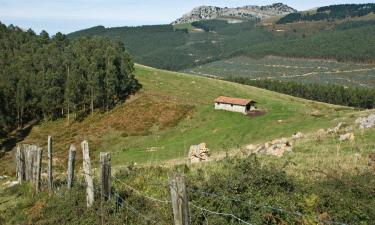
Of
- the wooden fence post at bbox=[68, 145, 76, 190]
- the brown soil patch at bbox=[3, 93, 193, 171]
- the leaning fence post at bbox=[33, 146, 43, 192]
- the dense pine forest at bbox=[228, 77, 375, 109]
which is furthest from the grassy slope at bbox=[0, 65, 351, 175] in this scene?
the dense pine forest at bbox=[228, 77, 375, 109]

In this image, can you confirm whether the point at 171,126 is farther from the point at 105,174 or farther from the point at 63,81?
the point at 105,174

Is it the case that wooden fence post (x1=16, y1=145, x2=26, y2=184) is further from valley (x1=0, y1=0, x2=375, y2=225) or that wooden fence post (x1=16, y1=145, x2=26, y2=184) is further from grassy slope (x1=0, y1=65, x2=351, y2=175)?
grassy slope (x1=0, y1=65, x2=351, y2=175)

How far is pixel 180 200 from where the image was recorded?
30.9 ft

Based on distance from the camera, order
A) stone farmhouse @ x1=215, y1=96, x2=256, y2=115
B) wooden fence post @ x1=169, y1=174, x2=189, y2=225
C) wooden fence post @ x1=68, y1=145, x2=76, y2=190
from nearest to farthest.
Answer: wooden fence post @ x1=169, y1=174, x2=189, y2=225, wooden fence post @ x1=68, y1=145, x2=76, y2=190, stone farmhouse @ x1=215, y1=96, x2=256, y2=115

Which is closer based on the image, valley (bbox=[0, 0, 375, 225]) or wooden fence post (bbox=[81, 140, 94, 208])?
valley (bbox=[0, 0, 375, 225])

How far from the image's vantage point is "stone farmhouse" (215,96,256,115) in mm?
80438

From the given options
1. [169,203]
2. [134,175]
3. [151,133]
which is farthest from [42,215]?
[151,133]

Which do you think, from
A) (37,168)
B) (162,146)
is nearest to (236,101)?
(162,146)

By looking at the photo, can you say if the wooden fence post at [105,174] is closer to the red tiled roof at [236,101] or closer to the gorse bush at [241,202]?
the gorse bush at [241,202]

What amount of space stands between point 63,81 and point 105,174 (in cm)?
8592

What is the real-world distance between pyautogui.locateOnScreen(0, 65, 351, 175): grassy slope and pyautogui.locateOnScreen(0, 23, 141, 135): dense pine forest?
4.47 meters

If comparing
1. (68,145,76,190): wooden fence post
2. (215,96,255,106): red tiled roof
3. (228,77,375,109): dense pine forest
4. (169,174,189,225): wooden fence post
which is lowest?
(228,77,375,109): dense pine forest

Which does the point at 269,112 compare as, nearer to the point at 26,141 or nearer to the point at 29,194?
the point at 26,141

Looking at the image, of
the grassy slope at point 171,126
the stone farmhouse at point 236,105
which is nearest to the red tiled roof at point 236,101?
the stone farmhouse at point 236,105
